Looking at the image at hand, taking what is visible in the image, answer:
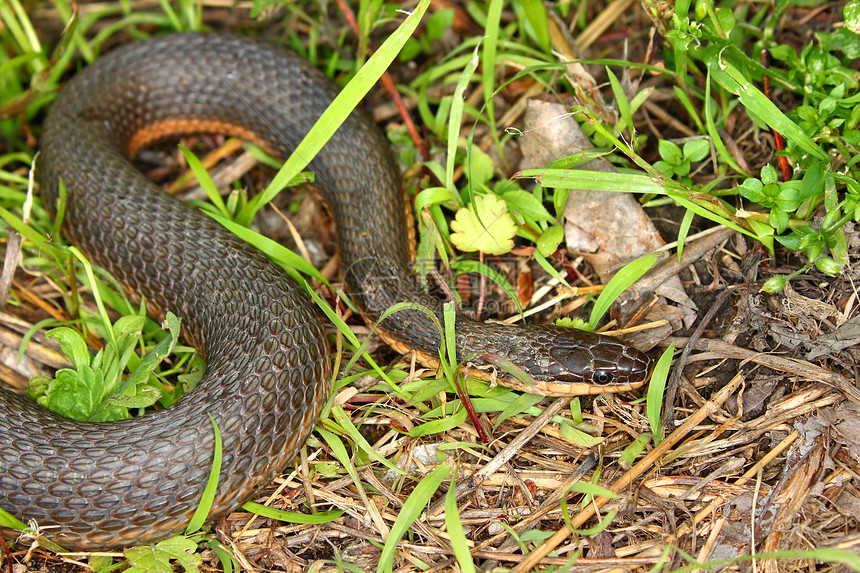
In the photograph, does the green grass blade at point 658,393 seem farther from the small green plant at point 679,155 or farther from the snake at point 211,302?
the small green plant at point 679,155

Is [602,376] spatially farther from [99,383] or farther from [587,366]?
[99,383]

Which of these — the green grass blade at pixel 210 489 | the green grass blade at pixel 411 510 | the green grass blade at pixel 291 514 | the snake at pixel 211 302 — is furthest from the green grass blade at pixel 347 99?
the green grass blade at pixel 411 510

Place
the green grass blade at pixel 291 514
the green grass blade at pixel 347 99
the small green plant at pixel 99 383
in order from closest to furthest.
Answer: the green grass blade at pixel 291 514
the green grass blade at pixel 347 99
the small green plant at pixel 99 383

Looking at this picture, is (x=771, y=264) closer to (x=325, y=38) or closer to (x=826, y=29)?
(x=826, y=29)

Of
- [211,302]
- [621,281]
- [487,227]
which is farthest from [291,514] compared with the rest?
[621,281]

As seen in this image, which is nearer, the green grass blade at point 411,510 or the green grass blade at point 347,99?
the green grass blade at point 411,510

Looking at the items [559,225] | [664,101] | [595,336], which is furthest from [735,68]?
[595,336]

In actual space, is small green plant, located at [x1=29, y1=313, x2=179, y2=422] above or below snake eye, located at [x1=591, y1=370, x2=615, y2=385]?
above

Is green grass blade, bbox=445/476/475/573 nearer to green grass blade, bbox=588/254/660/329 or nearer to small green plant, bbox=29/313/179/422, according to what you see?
green grass blade, bbox=588/254/660/329

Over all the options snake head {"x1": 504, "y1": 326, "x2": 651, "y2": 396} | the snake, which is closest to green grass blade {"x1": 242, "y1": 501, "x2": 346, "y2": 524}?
the snake

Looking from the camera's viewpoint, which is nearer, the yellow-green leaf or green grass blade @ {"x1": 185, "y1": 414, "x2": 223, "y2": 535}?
green grass blade @ {"x1": 185, "y1": 414, "x2": 223, "y2": 535}
